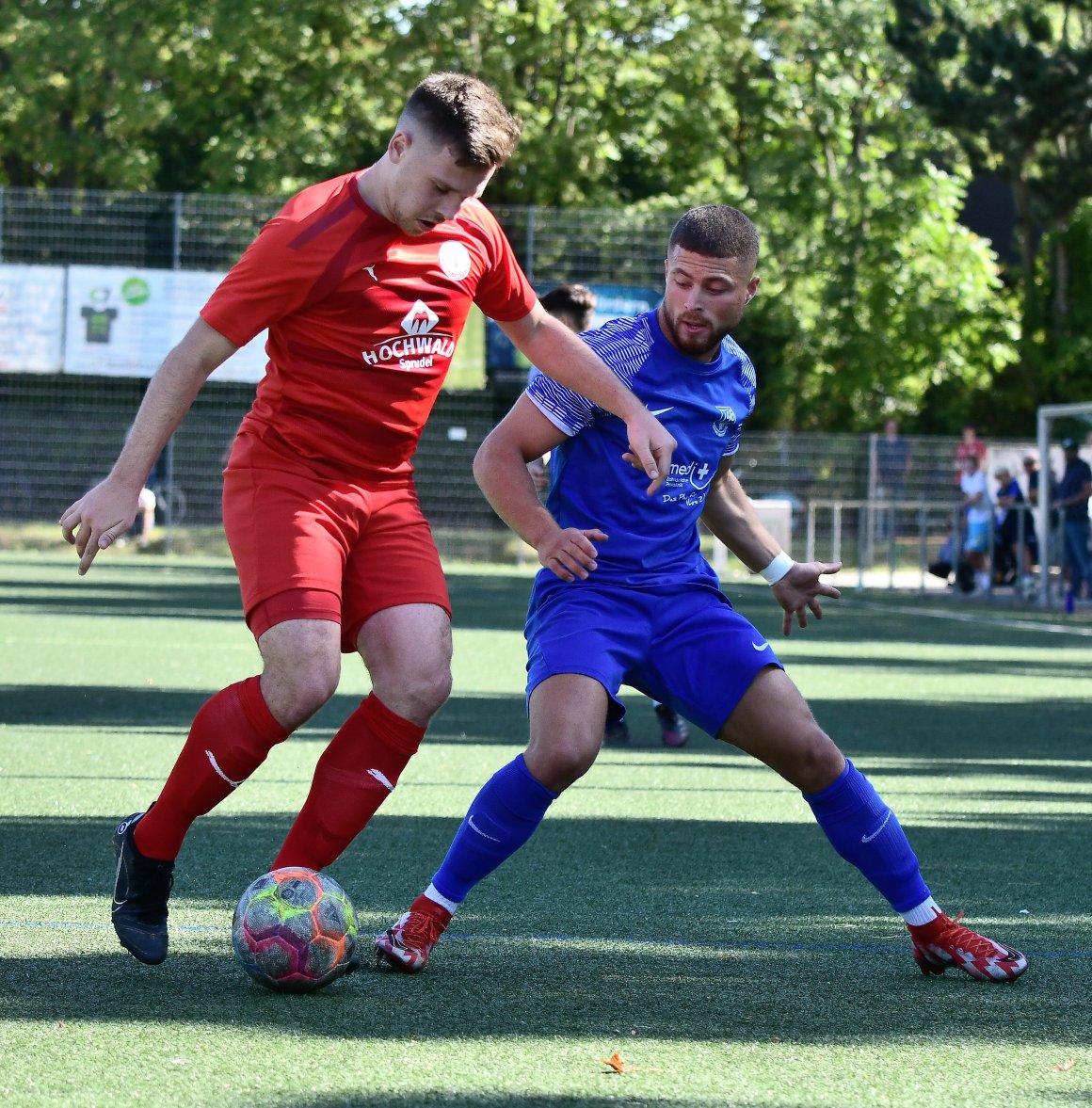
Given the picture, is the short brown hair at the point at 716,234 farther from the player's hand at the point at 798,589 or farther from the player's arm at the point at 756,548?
the player's hand at the point at 798,589

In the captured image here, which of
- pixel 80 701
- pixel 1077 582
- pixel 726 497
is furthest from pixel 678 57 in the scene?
pixel 726 497

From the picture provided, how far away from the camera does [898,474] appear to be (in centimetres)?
2841

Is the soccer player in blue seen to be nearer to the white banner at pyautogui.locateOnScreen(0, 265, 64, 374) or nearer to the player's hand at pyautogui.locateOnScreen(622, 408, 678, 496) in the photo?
the player's hand at pyautogui.locateOnScreen(622, 408, 678, 496)

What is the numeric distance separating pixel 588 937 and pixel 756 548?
1053 millimetres

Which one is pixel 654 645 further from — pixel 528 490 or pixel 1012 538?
pixel 1012 538

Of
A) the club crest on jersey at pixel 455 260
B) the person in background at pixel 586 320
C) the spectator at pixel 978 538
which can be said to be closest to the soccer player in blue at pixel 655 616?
the club crest on jersey at pixel 455 260

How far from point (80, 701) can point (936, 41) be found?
17199 mm

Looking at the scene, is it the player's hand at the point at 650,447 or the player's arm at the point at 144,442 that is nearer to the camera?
the player's arm at the point at 144,442

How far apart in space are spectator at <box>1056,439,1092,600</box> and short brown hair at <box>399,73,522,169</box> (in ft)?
55.2

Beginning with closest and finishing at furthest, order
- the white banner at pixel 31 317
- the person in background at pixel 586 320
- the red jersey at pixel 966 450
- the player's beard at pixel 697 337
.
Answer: the player's beard at pixel 697 337, the person in background at pixel 586 320, the white banner at pixel 31 317, the red jersey at pixel 966 450

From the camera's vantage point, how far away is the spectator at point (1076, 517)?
20.3 meters

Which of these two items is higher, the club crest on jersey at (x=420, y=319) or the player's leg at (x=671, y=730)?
the club crest on jersey at (x=420, y=319)

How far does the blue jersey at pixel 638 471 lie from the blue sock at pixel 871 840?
1.98ft

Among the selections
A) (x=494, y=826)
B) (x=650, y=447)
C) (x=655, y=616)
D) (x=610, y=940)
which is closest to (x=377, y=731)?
(x=494, y=826)
